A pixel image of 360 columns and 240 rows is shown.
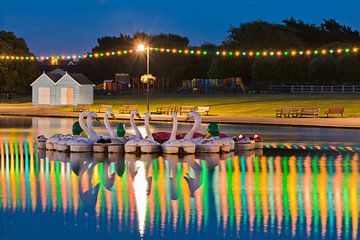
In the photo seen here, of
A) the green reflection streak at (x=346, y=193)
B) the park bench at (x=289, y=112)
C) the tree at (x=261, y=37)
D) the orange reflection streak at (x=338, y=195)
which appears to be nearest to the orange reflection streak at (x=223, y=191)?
the orange reflection streak at (x=338, y=195)

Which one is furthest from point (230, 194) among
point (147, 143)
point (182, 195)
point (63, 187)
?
point (147, 143)

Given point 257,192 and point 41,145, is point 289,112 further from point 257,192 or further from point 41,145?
point 257,192

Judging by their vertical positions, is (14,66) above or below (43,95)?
above

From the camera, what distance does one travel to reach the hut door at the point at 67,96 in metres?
78.8

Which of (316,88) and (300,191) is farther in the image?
(316,88)

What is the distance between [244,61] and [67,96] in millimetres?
37449

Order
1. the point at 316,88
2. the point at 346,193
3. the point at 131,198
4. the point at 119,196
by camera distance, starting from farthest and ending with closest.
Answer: the point at 316,88 → the point at 346,193 → the point at 119,196 → the point at 131,198

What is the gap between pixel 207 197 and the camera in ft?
51.7

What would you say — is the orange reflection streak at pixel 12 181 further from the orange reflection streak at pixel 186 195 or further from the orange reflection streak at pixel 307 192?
the orange reflection streak at pixel 307 192

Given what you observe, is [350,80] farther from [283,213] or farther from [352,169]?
[283,213]

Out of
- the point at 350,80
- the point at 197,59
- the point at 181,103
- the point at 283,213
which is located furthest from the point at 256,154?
the point at 197,59

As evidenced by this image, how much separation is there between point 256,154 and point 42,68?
4912 inches

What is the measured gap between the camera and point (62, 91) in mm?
78812

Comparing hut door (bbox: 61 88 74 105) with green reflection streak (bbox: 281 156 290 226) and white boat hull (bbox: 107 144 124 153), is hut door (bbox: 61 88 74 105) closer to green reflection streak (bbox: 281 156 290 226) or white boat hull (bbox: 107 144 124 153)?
white boat hull (bbox: 107 144 124 153)
